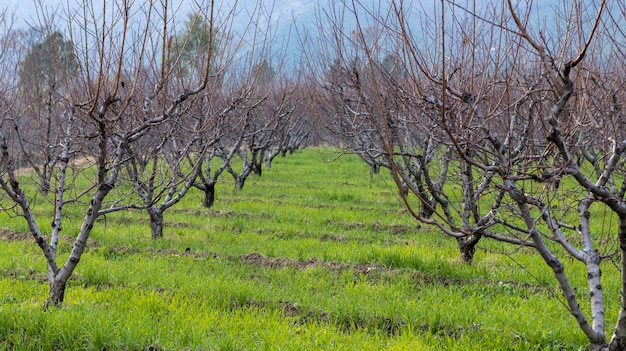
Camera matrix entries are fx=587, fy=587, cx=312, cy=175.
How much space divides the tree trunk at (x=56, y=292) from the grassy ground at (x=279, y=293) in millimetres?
128

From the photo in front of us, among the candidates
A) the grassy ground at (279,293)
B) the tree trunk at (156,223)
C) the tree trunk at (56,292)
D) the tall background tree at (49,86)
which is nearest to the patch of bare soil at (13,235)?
the grassy ground at (279,293)

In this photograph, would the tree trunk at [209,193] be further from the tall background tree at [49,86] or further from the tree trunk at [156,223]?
the tree trunk at [156,223]

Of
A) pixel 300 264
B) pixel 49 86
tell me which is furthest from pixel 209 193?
pixel 300 264

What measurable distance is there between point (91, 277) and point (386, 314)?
305 centimetres

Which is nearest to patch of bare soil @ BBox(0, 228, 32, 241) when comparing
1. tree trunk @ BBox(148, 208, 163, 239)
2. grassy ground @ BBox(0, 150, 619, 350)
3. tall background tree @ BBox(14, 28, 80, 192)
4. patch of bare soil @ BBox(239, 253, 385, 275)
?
grassy ground @ BBox(0, 150, 619, 350)

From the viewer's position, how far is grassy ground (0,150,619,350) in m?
4.23

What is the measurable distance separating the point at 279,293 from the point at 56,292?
75.8 inches

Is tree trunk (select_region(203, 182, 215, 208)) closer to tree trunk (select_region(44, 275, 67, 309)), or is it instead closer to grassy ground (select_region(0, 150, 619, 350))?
grassy ground (select_region(0, 150, 619, 350))

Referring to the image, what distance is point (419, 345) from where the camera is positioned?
415 cm

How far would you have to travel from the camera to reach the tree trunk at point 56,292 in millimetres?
4727

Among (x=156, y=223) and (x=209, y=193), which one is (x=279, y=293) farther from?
(x=209, y=193)

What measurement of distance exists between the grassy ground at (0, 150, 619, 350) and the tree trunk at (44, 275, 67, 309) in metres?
0.13

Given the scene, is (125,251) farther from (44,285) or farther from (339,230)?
(339,230)


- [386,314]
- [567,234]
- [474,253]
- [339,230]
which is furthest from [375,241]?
[386,314]
